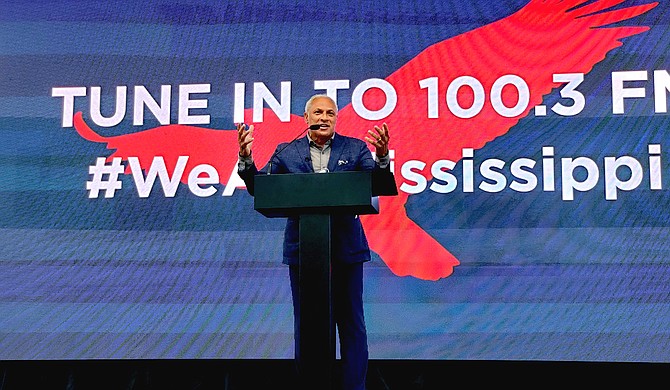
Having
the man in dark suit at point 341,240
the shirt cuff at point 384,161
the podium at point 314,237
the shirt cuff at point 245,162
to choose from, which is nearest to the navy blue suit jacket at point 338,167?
the man in dark suit at point 341,240

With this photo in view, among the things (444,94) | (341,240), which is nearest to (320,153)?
(341,240)

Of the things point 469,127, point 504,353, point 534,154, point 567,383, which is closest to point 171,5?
point 469,127

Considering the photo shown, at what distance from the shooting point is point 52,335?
3.74m

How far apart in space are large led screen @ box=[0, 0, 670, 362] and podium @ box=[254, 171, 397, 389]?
1.48 meters

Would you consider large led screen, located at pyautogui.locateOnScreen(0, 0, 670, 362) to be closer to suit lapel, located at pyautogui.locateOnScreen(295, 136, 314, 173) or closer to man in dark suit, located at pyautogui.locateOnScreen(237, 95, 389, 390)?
man in dark suit, located at pyautogui.locateOnScreen(237, 95, 389, 390)

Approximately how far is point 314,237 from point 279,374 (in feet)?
5.51

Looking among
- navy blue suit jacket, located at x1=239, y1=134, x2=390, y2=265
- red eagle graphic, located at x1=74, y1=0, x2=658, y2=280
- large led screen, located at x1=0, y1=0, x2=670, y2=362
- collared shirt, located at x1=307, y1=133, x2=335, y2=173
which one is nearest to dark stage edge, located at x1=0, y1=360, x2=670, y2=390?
large led screen, located at x1=0, y1=0, x2=670, y2=362

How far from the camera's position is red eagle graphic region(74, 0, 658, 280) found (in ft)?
12.1

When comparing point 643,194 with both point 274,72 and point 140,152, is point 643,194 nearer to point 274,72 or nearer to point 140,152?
point 274,72

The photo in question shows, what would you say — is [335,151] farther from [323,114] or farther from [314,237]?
[314,237]

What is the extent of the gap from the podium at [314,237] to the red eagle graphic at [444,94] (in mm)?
1539

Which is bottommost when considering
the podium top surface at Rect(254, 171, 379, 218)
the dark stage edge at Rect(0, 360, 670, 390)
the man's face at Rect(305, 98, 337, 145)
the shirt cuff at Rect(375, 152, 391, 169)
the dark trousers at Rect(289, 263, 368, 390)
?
the dark stage edge at Rect(0, 360, 670, 390)

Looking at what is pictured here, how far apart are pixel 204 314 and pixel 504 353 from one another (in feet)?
4.92

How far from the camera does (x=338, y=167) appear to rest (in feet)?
8.57
